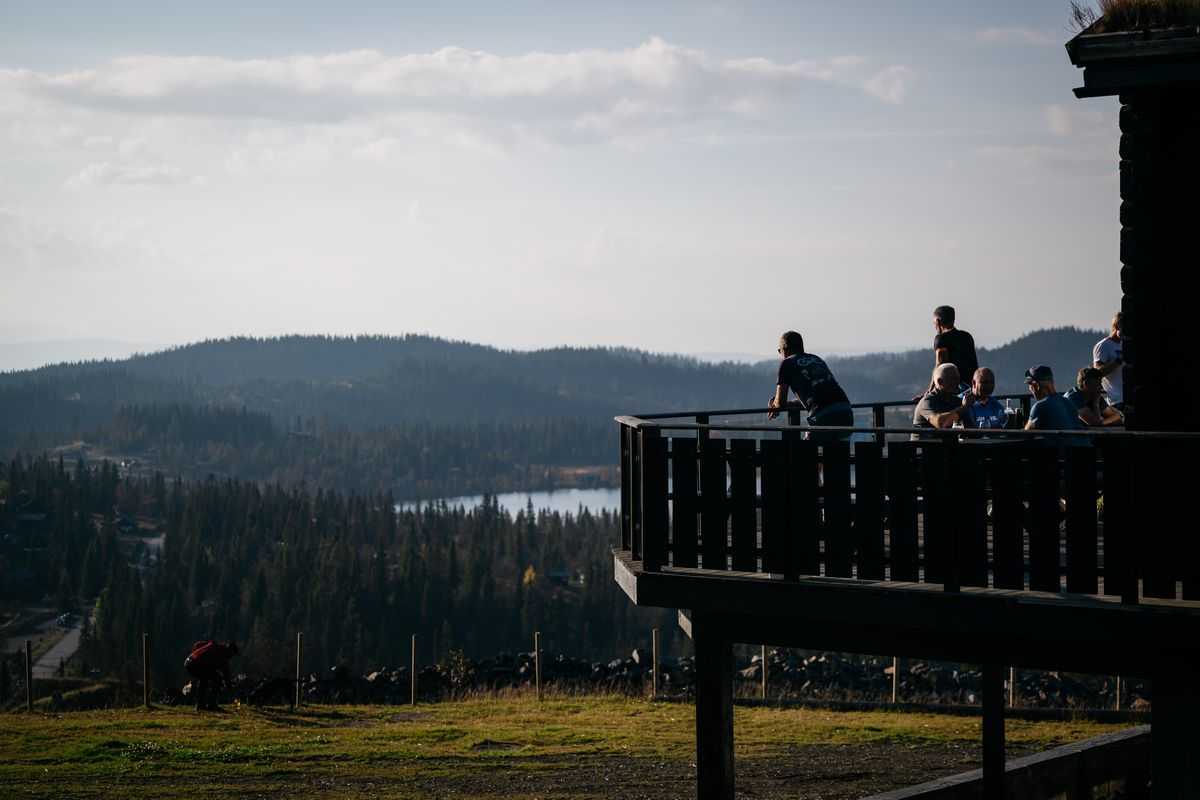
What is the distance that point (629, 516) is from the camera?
538 inches

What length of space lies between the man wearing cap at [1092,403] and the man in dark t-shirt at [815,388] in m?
2.31

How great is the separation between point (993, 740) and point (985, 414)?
19.2ft

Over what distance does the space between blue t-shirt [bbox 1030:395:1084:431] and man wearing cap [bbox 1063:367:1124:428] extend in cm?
163

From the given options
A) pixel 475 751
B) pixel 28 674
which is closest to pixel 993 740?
pixel 475 751

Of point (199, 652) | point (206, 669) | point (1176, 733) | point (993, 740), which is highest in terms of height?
point (1176, 733)

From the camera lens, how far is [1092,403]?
519 inches

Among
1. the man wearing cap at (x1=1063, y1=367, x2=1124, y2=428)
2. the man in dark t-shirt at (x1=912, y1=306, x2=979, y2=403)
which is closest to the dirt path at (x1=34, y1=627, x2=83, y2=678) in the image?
the man in dark t-shirt at (x1=912, y1=306, x2=979, y2=403)

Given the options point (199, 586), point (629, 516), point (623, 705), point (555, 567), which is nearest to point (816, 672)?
point (623, 705)

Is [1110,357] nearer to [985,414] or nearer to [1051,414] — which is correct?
[985,414]

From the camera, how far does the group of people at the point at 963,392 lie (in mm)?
11859

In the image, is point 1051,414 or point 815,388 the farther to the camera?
point 815,388

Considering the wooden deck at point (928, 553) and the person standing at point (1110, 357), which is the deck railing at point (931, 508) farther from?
the person standing at point (1110, 357)

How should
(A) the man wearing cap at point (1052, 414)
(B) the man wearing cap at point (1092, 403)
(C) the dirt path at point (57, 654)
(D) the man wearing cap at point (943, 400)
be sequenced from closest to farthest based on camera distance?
(A) the man wearing cap at point (1052, 414) < (D) the man wearing cap at point (943, 400) < (B) the man wearing cap at point (1092, 403) < (C) the dirt path at point (57, 654)

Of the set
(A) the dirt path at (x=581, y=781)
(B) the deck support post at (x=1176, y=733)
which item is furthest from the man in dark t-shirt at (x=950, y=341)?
(A) the dirt path at (x=581, y=781)
